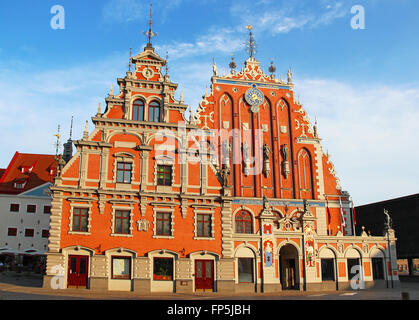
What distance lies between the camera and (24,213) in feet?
Result: 181

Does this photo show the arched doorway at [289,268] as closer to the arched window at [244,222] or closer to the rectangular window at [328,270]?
the rectangular window at [328,270]

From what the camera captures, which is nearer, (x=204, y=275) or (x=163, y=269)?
A: (x=163, y=269)

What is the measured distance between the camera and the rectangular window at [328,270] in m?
33.6

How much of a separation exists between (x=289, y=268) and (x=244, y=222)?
6452 millimetres

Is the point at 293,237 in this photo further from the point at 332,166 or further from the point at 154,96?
the point at 154,96

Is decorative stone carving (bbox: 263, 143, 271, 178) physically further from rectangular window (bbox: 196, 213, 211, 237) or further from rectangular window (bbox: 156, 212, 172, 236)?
rectangular window (bbox: 156, 212, 172, 236)

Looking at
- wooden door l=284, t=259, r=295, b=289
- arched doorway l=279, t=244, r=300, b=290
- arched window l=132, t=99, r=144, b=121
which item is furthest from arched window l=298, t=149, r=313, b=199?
arched window l=132, t=99, r=144, b=121

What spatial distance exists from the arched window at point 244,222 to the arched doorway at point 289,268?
14.9 feet

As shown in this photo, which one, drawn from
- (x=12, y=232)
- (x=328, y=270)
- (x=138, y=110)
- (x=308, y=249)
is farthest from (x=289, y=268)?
(x=12, y=232)

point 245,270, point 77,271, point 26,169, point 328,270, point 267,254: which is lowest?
point 328,270

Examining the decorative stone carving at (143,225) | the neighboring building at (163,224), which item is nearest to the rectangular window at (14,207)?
the neighboring building at (163,224)

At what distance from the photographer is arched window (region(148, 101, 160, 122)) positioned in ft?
109

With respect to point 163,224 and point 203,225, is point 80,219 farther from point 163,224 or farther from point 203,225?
point 203,225
